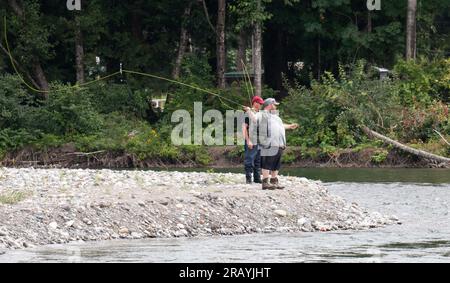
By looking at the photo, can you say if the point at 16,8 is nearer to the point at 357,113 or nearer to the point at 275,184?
the point at 357,113

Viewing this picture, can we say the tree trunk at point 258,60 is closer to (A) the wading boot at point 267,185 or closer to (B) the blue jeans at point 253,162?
(B) the blue jeans at point 253,162

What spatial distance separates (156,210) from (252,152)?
3.41 metres

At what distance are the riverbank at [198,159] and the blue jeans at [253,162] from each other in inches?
476

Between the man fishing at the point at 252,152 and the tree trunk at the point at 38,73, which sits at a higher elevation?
the tree trunk at the point at 38,73

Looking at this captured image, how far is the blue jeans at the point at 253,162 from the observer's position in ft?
81.2

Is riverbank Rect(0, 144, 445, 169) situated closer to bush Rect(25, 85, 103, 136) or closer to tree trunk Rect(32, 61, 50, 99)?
bush Rect(25, 85, 103, 136)

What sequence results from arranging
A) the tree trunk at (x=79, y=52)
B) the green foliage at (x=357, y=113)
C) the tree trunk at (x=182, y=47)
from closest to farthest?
the green foliage at (x=357, y=113) < the tree trunk at (x=79, y=52) < the tree trunk at (x=182, y=47)

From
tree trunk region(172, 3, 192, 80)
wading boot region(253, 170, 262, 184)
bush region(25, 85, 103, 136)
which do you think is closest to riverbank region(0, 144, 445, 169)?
bush region(25, 85, 103, 136)

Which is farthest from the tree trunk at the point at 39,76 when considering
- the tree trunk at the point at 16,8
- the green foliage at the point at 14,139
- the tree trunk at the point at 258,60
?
the tree trunk at the point at 258,60

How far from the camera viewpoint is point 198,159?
3834 centimetres

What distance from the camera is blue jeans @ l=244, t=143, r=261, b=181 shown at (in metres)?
24.8
